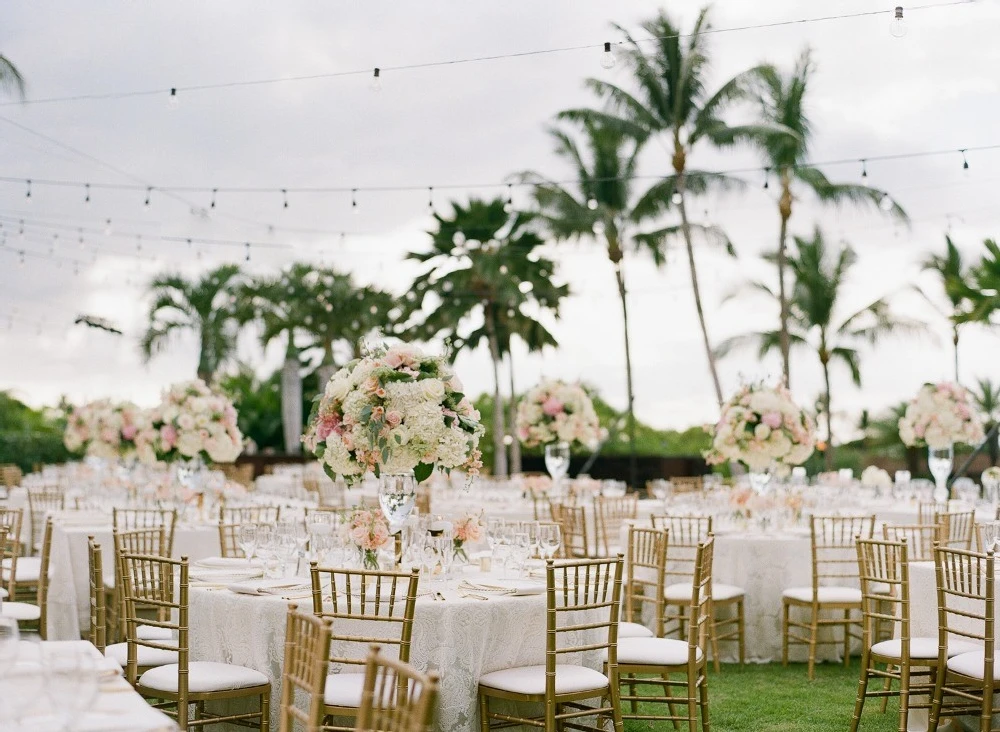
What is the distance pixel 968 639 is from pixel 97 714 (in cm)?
464

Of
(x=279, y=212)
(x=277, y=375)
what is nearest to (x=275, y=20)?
(x=279, y=212)

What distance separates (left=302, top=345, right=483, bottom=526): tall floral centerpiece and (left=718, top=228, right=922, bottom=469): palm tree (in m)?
20.6

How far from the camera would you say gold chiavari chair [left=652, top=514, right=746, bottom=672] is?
26.3ft

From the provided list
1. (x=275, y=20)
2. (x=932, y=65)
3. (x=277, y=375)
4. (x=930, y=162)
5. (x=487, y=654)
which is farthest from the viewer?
(x=277, y=375)

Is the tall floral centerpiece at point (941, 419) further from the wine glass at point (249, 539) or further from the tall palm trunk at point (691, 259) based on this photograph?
the tall palm trunk at point (691, 259)

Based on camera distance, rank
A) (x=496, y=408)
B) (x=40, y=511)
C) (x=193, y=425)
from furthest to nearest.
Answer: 1. (x=496, y=408)
2. (x=40, y=511)
3. (x=193, y=425)

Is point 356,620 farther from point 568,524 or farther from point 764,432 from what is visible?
point 764,432

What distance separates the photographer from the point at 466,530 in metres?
5.75

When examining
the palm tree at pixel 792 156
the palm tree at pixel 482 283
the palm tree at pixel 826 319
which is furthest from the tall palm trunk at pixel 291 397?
the palm tree at pixel 792 156

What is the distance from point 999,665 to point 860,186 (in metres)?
19.1

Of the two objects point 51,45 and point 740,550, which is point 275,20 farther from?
point 740,550

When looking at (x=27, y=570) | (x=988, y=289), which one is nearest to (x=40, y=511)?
(x=27, y=570)

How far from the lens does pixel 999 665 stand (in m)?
5.44

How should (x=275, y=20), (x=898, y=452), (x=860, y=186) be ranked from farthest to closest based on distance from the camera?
(x=898, y=452), (x=860, y=186), (x=275, y=20)
